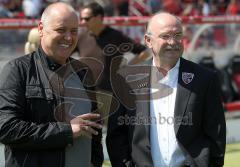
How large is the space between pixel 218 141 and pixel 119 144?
603mm

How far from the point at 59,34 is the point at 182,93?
843 millimetres

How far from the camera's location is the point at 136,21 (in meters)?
10.1

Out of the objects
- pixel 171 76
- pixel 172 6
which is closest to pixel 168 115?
pixel 171 76

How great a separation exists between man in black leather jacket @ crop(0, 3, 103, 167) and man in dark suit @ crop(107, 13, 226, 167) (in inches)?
10.2

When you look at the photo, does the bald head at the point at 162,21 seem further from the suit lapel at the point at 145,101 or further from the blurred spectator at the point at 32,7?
the blurred spectator at the point at 32,7

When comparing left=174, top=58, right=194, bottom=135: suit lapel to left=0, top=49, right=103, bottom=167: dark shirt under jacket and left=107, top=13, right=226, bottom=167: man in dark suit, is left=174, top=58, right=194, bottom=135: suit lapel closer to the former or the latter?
left=107, top=13, right=226, bottom=167: man in dark suit

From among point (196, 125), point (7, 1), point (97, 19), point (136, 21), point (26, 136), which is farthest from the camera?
point (7, 1)

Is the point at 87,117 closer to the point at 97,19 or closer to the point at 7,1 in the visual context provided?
the point at 97,19

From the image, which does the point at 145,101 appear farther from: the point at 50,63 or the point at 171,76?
the point at 50,63

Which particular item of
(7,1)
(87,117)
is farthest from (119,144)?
(7,1)

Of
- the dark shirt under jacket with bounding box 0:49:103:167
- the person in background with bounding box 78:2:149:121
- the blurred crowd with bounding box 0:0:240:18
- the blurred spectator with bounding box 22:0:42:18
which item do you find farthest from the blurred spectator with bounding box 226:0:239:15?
the dark shirt under jacket with bounding box 0:49:103:167

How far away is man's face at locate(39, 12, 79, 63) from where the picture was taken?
135 inches

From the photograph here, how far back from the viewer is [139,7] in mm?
21375

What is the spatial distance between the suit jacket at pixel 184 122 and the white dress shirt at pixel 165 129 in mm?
33
